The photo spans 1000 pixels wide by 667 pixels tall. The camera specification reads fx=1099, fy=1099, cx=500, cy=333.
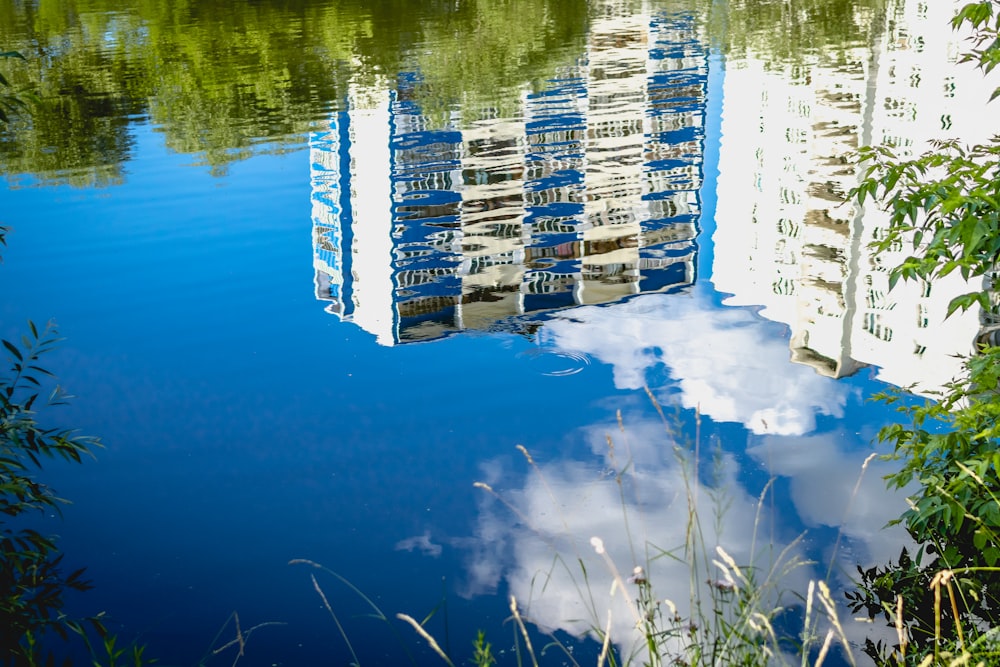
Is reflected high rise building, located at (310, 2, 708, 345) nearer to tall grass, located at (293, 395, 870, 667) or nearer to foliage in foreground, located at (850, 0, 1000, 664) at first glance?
tall grass, located at (293, 395, 870, 667)

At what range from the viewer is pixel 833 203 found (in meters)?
11.6

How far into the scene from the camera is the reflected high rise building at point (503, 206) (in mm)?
9781

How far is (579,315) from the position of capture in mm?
9172

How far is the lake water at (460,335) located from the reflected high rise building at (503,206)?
5cm

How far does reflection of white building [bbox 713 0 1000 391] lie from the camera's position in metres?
8.50

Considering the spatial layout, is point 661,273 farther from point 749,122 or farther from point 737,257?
point 749,122

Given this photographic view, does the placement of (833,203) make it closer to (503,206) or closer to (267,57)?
(503,206)

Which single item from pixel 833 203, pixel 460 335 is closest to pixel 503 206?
pixel 833 203

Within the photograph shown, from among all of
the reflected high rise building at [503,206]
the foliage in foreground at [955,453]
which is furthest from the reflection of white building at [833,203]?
the foliage in foreground at [955,453]

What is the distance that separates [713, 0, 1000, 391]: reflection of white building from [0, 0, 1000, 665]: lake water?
0.17 feet

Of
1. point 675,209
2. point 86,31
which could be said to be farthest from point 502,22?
point 675,209

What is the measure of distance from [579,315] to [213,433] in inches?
128

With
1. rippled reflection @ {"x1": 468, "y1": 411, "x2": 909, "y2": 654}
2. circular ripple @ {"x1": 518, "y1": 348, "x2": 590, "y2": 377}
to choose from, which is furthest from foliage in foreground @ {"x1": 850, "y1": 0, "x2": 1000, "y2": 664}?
circular ripple @ {"x1": 518, "y1": 348, "x2": 590, "y2": 377}

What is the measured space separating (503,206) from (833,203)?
11.6 feet
